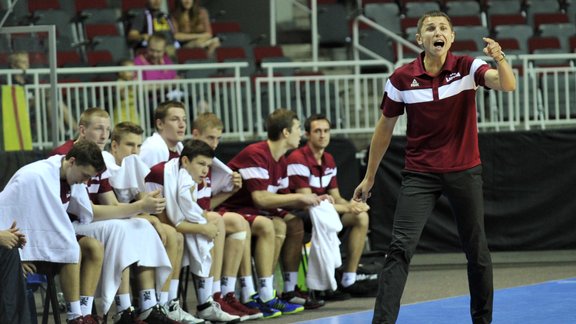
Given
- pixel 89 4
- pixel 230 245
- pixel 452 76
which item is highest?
pixel 89 4

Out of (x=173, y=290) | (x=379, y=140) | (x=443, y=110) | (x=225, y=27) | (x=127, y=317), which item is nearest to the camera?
(x=443, y=110)

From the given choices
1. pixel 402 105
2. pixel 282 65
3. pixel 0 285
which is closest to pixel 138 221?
pixel 0 285

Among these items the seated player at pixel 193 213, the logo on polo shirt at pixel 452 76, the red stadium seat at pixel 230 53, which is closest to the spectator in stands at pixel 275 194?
the seated player at pixel 193 213

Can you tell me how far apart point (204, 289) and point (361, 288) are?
1.74 meters

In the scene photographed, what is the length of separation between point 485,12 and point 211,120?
8.79 meters

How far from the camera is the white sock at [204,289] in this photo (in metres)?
8.73

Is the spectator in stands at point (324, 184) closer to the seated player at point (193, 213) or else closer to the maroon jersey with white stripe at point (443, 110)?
the seated player at point (193, 213)

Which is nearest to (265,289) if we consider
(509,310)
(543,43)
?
(509,310)

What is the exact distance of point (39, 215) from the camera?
24.8 ft

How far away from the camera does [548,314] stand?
841cm

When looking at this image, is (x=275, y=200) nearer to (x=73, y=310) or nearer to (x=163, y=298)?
(x=163, y=298)

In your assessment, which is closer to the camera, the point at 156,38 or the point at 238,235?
the point at 238,235

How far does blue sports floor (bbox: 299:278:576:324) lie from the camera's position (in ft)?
27.0

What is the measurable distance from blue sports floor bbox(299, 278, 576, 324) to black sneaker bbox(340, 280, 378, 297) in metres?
0.83
